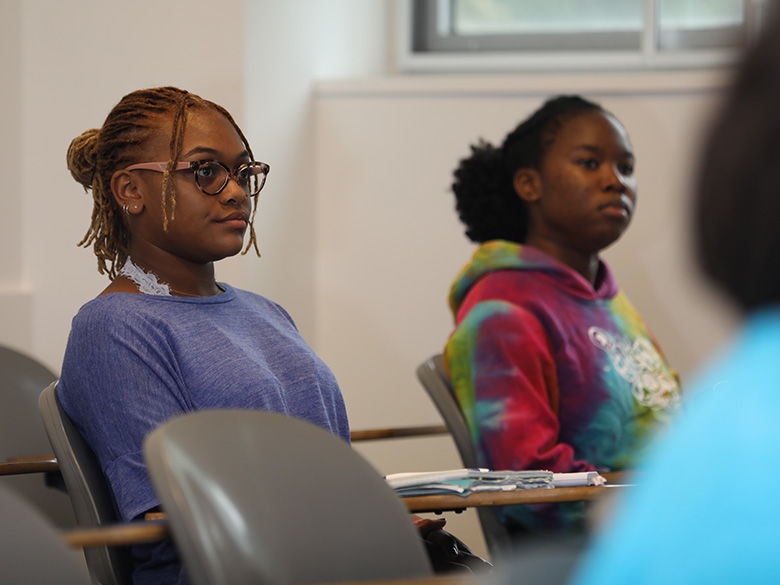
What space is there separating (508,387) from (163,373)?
71 cm

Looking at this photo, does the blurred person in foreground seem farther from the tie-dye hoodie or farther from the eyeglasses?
the tie-dye hoodie

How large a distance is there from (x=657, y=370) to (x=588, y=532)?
0.46 meters

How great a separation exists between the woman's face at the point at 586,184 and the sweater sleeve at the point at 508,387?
1.07 feet

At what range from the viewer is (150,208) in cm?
175

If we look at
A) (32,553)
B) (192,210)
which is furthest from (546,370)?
(32,553)

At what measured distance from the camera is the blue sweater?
59.2 inches

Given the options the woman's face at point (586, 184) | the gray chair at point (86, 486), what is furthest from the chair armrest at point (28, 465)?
the woman's face at point (586, 184)

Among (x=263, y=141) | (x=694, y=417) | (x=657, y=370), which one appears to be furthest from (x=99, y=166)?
(x=694, y=417)

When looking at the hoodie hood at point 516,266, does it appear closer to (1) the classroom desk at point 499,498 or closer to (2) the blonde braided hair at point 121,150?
(2) the blonde braided hair at point 121,150

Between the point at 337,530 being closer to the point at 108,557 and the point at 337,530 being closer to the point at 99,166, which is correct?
the point at 108,557

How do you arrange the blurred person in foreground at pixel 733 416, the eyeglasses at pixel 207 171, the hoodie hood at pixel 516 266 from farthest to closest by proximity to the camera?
1. the hoodie hood at pixel 516 266
2. the eyeglasses at pixel 207 171
3. the blurred person in foreground at pixel 733 416

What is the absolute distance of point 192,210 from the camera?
1744 millimetres

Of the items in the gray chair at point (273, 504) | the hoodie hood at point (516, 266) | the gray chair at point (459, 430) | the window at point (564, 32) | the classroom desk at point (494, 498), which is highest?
the window at point (564, 32)

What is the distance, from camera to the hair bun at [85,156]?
71.6 inches
